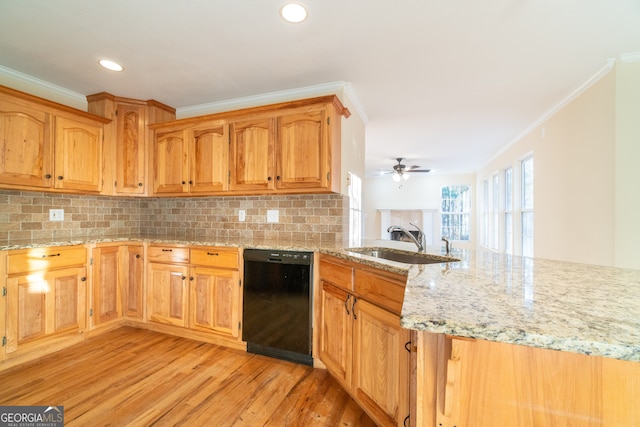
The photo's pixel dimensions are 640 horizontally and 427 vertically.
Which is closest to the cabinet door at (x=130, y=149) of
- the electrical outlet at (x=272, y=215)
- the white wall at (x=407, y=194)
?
the electrical outlet at (x=272, y=215)

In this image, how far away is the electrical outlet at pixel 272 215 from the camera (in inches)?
113

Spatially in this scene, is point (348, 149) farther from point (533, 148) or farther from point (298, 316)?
point (533, 148)

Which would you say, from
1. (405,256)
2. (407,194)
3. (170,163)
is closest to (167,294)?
(170,163)

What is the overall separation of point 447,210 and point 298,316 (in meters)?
6.61

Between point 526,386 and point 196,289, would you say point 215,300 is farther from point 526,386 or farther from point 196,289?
point 526,386

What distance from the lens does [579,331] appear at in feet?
1.81

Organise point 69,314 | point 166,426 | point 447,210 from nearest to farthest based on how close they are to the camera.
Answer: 1. point 166,426
2. point 69,314
3. point 447,210

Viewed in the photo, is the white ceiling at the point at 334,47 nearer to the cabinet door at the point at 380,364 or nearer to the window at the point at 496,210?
the cabinet door at the point at 380,364

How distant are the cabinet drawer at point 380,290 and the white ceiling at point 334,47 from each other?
1561 millimetres

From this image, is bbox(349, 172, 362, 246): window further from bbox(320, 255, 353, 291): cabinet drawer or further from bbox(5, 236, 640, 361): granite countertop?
bbox(5, 236, 640, 361): granite countertop

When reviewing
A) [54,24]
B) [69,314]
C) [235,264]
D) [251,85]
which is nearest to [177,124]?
[251,85]

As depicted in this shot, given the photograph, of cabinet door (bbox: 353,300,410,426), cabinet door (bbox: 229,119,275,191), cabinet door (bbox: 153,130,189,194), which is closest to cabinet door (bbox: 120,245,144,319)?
cabinet door (bbox: 153,130,189,194)

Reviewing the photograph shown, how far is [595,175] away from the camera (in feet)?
7.71

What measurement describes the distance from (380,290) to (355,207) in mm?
1692
